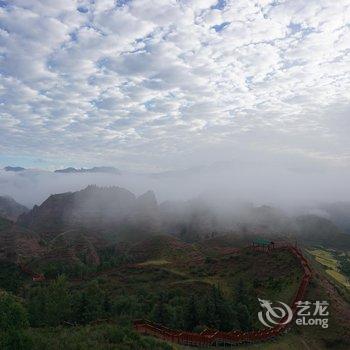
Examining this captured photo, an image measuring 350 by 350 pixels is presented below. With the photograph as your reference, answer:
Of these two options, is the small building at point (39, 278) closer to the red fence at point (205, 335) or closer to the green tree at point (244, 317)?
the green tree at point (244, 317)

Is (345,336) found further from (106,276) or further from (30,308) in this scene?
(106,276)

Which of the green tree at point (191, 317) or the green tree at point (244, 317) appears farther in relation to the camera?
the green tree at point (244, 317)

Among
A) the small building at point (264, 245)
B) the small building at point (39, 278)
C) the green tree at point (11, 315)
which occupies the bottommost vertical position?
the small building at point (39, 278)

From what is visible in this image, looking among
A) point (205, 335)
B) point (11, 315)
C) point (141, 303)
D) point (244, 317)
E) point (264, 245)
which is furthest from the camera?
point (264, 245)

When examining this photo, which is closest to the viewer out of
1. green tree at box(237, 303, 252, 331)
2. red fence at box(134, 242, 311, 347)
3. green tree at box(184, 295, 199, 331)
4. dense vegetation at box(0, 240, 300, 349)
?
dense vegetation at box(0, 240, 300, 349)

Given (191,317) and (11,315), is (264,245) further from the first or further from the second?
(11,315)

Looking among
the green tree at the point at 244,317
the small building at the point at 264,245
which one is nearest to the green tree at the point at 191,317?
the green tree at the point at 244,317

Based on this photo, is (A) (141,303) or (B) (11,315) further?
(A) (141,303)

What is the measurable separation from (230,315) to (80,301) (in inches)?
Result: 975

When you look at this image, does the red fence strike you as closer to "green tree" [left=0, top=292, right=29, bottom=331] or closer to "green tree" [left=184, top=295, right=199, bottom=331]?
"green tree" [left=184, top=295, right=199, bottom=331]

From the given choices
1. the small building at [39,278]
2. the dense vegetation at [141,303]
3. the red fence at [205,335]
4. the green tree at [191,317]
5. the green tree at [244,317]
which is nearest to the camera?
the dense vegetation at [141,303]

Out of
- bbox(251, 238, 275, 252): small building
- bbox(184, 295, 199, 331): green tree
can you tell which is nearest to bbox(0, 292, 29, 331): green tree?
bbox(184, 295, 199, 331): green tree

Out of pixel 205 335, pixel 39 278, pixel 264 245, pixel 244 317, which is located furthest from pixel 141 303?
pixel 39 278

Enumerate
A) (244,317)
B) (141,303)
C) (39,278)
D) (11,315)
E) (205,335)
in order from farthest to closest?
(39,278)
(141,303)
(244,317)
(11,315)
(205,335)
